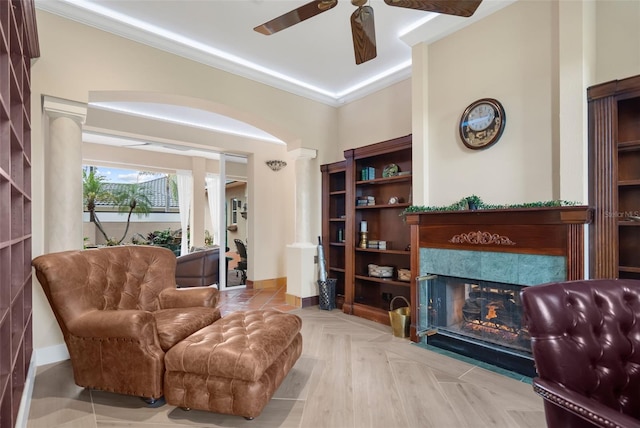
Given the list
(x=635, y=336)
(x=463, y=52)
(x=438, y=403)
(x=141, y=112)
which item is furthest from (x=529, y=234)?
(x=141, y=112)

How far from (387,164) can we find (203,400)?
11.1 feet

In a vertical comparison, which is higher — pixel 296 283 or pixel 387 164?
pixel 387 164

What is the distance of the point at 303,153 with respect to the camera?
Result: 4.61m

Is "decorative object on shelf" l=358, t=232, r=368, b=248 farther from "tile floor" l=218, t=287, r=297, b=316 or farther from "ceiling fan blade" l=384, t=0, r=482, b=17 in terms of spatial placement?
"ceiling fan blade" l=384, t=0, r=482, b=17

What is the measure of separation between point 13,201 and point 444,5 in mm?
2858

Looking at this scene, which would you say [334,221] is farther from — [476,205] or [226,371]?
[226,371]

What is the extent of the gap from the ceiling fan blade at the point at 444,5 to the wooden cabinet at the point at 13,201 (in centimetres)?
205

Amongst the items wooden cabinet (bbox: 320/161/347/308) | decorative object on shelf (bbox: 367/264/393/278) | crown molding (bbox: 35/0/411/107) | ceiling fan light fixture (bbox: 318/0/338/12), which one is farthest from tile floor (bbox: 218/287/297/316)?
ceiling fan light fixture (bbox: 318/0/338/12)

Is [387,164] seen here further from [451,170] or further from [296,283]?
[296,283]

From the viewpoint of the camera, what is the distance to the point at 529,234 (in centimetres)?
246

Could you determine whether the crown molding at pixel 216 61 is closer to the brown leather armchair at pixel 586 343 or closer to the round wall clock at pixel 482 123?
the round wall clock at pixel 482 123

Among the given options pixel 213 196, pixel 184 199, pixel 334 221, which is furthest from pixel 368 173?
pixel 184 199

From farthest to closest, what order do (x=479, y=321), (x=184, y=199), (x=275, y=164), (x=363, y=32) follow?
1. (x=184, y=199)
2. (x=275, y=164)
3. (x=479, y=321)
4. (x=363, y=32)

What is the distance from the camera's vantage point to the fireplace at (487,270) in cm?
232
